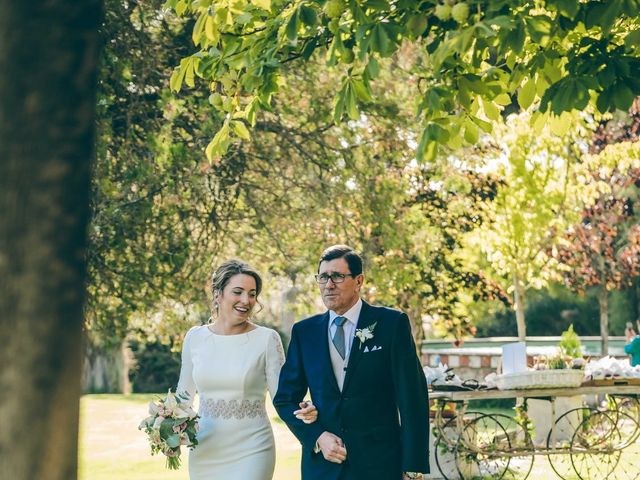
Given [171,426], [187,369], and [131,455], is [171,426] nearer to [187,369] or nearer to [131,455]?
[187,369]

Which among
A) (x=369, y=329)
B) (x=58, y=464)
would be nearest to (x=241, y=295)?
(x=369, y=329)

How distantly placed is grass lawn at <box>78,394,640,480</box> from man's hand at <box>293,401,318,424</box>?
4.33m

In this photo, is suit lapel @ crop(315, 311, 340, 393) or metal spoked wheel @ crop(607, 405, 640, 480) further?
metal spoked wheel @ crop(607, 405, 640, 480)

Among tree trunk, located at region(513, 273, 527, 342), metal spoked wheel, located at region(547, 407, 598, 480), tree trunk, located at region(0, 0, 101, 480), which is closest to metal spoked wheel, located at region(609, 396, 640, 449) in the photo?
metal spoked wheel, located at region(547, 407, 598, 480)

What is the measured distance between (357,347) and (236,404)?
131 centimetres

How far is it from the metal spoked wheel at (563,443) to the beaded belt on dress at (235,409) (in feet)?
19.0

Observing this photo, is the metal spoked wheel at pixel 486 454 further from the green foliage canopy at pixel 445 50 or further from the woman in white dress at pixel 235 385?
the green foliage canopy at pixel 445 50

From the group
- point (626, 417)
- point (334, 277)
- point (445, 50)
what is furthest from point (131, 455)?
point (445, 50)

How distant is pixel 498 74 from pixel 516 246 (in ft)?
49.7

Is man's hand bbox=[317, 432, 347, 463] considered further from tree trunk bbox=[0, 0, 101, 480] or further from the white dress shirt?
tree trunk bbox=[0, 0, 101, 480]

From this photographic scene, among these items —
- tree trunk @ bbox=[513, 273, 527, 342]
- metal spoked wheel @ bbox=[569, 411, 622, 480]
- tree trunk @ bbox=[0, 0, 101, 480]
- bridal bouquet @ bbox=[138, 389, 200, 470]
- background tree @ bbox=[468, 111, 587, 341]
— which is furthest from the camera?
tree trunk @ bbox=[513, 273, 527, 342]

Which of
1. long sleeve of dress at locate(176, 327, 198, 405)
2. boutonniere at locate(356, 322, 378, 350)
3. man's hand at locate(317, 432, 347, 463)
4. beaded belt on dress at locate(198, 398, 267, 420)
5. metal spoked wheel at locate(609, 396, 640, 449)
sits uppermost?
boutonniere at locate(356, 322, 378, 350)

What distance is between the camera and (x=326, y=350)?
6.71 meters

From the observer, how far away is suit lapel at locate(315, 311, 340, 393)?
662 centimetres
